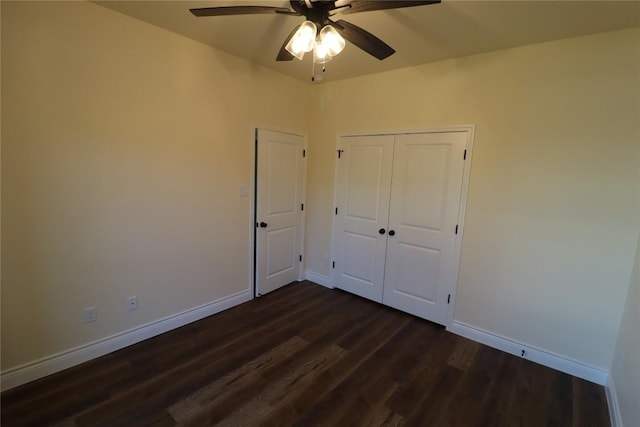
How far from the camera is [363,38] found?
5.78ft

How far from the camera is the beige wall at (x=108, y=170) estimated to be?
6.20ft

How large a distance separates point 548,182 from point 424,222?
3.55 ft

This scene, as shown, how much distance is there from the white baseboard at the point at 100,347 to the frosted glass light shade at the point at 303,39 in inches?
99.5

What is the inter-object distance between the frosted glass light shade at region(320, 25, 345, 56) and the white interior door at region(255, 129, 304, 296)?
66.0 inches

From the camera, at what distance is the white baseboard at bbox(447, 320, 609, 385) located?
2.29 metres

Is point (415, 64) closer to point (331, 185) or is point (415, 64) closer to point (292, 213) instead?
point (331, 185)

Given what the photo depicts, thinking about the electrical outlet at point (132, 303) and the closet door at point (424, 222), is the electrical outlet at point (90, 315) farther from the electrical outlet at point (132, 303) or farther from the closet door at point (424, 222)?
the closet door at point (424, 222)

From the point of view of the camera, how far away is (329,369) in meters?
2.31

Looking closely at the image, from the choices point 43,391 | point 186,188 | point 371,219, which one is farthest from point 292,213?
point 43,391

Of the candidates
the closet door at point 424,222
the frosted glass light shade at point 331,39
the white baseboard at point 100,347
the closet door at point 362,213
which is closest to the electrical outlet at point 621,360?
the closet door at point 424,222

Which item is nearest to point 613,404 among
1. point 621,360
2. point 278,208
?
point 621,360

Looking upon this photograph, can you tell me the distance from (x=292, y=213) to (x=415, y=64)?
2.20 metres

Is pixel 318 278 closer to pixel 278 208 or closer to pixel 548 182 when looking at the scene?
pixel 278 208

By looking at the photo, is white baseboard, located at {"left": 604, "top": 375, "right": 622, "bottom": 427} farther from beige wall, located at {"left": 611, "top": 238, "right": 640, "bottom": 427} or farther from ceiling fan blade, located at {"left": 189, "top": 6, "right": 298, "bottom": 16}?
ceiling fan blade, located at {"left": 189, "top": 6, "right": 298, "bottom": 16}
